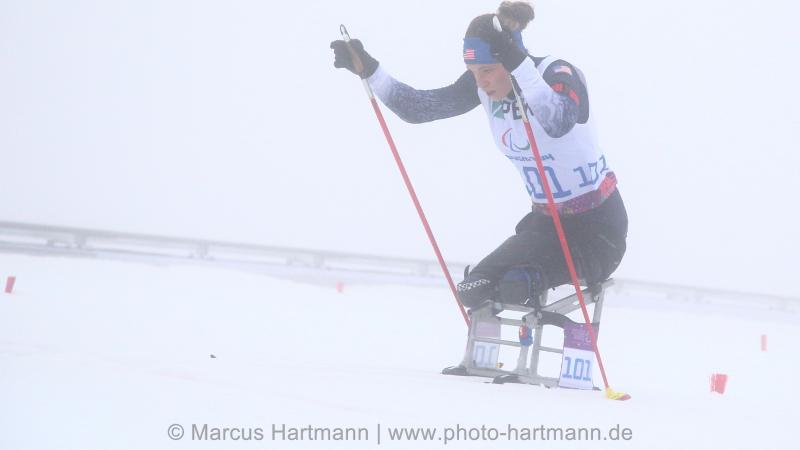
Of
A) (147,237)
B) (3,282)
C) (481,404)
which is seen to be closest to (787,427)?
(481,404)

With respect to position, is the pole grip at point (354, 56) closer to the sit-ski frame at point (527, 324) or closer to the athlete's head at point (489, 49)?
the athlete's head at point (489, 49)

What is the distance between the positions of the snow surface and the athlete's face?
50.6 inches

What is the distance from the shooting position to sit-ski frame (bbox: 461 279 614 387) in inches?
154

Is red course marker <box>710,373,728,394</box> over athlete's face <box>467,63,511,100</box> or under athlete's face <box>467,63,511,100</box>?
under

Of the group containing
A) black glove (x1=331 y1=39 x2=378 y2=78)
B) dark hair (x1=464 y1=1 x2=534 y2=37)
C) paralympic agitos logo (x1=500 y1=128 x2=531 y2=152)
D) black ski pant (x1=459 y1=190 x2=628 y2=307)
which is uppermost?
dark hair (x1=464 y1=1 x2=534 y2=37)

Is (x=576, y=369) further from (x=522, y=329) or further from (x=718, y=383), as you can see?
(x=718, y=383)

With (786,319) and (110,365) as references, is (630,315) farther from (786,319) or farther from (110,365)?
(110,365)

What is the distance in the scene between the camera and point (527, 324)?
3.99m

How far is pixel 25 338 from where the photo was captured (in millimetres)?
3633

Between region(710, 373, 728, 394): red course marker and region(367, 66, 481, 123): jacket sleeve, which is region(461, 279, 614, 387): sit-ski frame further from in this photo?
region(367, 66, 481, 123): jacket sleeve

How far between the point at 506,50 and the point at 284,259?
1324 centimetres

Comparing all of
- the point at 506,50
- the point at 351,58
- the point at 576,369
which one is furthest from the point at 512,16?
the point at 576,369

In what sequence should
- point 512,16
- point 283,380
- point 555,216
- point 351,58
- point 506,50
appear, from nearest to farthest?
point 283,380 < point 506,50 < point 555,216 < point 512,16 < point 351,58

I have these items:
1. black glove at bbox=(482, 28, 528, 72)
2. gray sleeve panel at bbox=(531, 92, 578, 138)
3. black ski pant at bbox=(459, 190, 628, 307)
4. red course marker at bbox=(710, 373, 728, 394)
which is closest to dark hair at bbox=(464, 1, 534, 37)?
black glove at bbox=(482, 28, 528, 72)
